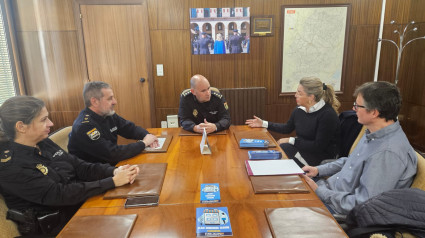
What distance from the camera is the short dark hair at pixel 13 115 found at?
1.34 m

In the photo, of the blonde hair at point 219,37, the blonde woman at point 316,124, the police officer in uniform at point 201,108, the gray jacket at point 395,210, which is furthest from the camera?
the blonde hair at point 219,37

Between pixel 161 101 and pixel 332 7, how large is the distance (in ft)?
8.86

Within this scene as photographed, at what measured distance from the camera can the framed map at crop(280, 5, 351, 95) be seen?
3.66 meters

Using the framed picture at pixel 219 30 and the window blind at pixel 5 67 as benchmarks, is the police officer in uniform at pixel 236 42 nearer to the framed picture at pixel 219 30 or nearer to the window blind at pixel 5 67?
the framed picture at pixel 219 30

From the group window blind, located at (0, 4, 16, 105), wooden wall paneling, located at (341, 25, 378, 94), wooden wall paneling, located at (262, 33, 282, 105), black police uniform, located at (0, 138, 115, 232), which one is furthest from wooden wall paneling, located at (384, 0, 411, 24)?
window blind, located at (0, 4, 16, 105)

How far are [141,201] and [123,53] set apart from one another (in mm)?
2976

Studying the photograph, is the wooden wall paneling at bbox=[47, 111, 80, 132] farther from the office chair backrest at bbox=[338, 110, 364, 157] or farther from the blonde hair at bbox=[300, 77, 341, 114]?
the office chair backrest at bbox=[338, 110, 364, 157]

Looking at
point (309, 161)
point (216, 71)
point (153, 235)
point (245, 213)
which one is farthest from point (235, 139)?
point (216, 71)

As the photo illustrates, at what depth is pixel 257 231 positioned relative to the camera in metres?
1.06

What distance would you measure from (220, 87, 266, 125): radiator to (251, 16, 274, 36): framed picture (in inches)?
29.8

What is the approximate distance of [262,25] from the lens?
12.0ft

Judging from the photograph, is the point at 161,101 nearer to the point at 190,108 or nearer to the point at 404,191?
the point at 190,108

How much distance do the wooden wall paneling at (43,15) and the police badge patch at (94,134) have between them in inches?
96.9

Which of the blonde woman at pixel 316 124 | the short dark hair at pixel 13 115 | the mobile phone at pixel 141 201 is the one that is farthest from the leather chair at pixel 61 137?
the blonde woman at pixel 316 124
